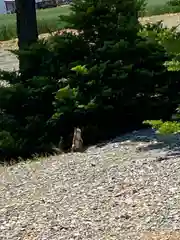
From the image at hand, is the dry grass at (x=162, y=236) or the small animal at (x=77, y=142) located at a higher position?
the dry grass at (x=162, y=236)

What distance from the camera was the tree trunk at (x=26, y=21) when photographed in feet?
35.8

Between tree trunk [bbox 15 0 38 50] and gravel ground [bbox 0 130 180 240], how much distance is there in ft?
12.6

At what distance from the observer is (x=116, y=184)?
5984 mm

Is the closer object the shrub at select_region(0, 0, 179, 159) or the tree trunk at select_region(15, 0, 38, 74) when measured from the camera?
the shrub at select_region(0, 0, 179, 159)

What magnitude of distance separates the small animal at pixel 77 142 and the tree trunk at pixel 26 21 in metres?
2.84

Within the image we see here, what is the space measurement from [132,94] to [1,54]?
22.4 metres

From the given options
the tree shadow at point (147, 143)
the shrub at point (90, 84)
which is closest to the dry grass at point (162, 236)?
the tree shadow at point (147, 143)

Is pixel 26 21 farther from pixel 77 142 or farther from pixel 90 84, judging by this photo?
pixel 77 142

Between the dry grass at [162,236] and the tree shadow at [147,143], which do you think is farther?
the tree shadow at [147,143]

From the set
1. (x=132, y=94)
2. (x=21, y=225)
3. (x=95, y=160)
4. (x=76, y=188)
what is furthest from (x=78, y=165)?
(x=132, y=94)

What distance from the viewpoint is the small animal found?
8.25 meters

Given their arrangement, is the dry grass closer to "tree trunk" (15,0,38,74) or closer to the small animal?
the small animal

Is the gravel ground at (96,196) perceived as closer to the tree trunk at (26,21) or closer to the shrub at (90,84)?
the shrub at (90,84)

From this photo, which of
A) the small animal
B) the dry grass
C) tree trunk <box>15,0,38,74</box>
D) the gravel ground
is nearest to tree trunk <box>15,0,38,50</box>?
tree trunk <box>15,0,38,74</box>
